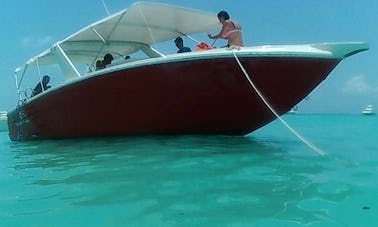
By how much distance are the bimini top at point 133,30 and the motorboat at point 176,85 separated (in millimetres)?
21

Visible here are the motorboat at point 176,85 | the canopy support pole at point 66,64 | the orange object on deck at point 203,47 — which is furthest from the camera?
the canopy support pole at point 66,64

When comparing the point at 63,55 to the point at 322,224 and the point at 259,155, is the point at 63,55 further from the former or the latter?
the point at 322,224

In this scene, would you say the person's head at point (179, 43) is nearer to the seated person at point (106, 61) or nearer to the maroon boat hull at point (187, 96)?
the seated person at point (106, 61)

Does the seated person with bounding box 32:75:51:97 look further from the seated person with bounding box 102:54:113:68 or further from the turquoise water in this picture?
the turquoise water

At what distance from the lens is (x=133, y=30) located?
8562mm

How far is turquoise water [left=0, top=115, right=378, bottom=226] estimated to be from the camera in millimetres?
2521

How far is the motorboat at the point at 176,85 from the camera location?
19.0ft

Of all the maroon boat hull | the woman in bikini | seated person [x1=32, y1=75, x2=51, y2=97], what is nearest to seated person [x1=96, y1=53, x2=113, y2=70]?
the maroon boat hull

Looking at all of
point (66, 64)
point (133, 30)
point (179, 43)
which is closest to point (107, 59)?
point (66, 64)

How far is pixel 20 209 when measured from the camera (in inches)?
112

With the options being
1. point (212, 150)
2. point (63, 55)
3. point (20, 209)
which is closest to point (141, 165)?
point (212, 150)

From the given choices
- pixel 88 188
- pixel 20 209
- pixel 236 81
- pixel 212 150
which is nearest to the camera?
pixel 20 209

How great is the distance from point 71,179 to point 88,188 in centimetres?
51

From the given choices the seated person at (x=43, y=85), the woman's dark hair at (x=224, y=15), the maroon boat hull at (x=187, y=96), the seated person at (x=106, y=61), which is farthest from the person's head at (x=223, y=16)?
the seated person at (x=43, y=85)
